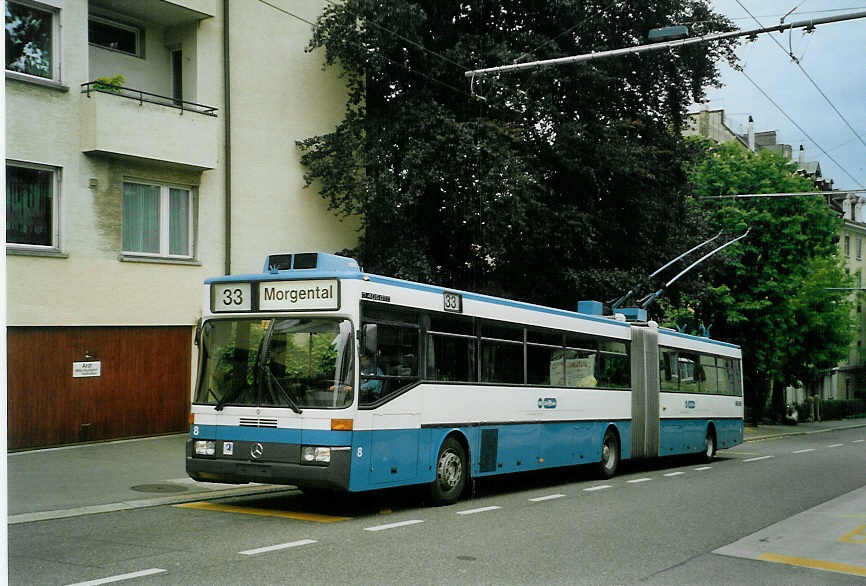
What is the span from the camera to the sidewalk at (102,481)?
1171cm

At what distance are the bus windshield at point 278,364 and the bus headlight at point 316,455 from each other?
17.3 inches

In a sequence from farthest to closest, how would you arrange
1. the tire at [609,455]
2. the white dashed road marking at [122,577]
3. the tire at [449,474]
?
the tire at [609,455] → the tire at [449,474] → the white dashed road marking at [122,577]

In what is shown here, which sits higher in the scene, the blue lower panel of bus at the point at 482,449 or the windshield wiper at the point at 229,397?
the windshield wiper at the point at 229,397

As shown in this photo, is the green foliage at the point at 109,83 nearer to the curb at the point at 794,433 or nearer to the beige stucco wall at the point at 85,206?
the beige stucco wall at the point at 85,206

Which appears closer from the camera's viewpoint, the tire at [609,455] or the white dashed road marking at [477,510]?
the white dashed road marking at [477,510]

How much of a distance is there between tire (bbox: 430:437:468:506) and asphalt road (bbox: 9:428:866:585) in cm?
22

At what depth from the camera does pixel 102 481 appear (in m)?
13.9

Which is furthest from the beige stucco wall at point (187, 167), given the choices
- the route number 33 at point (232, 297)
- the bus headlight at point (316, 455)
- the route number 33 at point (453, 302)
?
the bus headlight at point (316, 455)

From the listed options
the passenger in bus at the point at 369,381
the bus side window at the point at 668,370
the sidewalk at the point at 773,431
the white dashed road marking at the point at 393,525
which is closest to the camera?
the white dashed road marking at the point at 393,525

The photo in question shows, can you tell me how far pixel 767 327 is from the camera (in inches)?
1660

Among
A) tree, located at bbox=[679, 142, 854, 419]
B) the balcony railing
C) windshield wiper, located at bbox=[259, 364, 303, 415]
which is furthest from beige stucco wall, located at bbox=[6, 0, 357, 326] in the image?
tree, located at bbox=[679, 142, 854, 419]

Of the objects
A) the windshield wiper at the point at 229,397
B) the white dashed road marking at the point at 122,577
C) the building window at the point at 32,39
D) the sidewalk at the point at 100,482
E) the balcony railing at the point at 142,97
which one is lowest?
the sidewalk at the point at 100,482

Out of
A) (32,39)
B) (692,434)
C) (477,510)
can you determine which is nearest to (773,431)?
(692,434)

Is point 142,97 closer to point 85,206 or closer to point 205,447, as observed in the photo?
point 85,206
